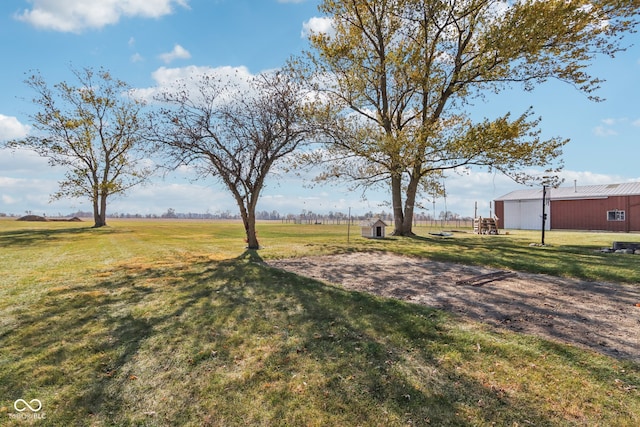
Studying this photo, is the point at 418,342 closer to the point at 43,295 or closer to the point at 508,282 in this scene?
the point at 508,282

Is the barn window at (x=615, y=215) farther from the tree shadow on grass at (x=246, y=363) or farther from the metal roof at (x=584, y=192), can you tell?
the tree shadow on grass at (x=246, y=363)

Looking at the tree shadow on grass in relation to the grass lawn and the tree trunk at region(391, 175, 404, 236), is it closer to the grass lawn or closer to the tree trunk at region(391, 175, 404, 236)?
the grass lawn

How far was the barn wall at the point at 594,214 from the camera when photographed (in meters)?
29.8

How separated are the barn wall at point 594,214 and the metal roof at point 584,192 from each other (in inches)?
18.3

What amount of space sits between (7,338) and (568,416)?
7431mm

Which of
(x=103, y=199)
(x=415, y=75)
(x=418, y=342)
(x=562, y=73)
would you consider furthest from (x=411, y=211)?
(x=103, y=199)

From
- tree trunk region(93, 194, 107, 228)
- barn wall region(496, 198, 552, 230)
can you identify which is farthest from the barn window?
tree trunk region(93, 194, 107, 228)

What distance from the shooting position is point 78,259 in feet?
39.4

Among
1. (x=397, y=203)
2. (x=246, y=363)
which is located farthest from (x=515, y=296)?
(x=397, y=203)

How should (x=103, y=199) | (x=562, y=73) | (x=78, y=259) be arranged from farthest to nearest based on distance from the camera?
(x=103, y=199), (x=562, y=73), (x=78, y=259)

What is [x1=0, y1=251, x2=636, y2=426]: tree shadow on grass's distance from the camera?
328cm

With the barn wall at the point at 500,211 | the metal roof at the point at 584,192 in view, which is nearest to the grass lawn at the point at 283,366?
the metal roof at the point at 584,192

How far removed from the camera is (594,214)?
3225 centimetres

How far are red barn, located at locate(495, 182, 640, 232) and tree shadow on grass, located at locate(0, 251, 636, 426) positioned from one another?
28.5m
